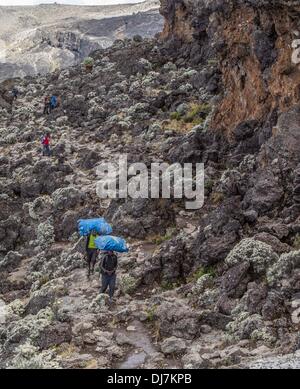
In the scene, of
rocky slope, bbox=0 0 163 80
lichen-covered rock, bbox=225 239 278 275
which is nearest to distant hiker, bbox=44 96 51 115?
lichen-covered rock, bbox=225 239 278 275

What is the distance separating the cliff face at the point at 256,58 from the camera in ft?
60.0

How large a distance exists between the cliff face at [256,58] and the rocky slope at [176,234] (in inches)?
3.3

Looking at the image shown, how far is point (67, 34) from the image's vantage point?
368ft

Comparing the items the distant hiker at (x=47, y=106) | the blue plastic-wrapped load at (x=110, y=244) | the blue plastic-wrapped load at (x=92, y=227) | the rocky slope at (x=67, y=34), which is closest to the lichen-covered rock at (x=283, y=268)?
the blue plastic-wrapped load at (x=110, y=244)

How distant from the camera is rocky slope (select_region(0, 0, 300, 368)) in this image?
11.9 meters

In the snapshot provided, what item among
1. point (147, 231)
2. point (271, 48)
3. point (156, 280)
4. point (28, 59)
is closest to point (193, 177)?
point (147, 231)

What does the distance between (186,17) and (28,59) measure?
225ft

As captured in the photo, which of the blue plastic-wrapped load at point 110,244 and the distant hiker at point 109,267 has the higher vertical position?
the blue plastic-wrapped load at point 110,244

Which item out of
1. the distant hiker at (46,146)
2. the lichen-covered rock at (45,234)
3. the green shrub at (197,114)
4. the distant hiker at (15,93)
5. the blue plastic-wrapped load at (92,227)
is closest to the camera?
the blue plastic-wrapped load at (92,227)

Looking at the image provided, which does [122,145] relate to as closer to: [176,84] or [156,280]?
[176,84]

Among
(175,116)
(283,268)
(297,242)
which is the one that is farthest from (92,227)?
(175,116)

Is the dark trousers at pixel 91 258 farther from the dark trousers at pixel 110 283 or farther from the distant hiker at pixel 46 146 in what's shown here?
the distant hiker at pixel 46 146

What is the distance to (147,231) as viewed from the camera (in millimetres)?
19734

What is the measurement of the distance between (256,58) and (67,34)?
96481 millimetres
